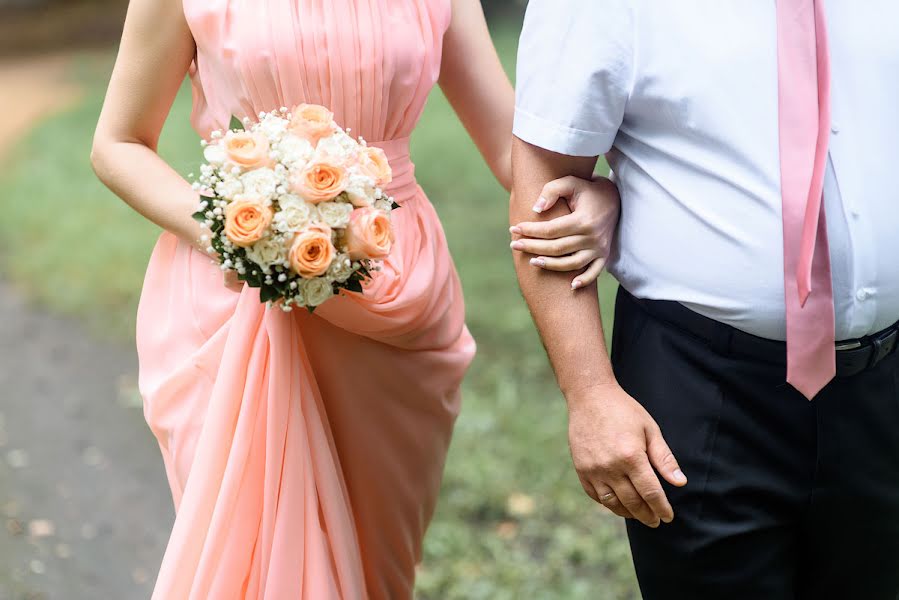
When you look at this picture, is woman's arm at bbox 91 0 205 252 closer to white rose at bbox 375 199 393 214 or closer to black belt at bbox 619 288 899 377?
white rose at bbox 375 199 393 214

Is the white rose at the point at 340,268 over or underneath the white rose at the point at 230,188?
underneath

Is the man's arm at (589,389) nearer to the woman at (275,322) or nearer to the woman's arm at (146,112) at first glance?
the woman at (275,322)

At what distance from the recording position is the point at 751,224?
2322mm

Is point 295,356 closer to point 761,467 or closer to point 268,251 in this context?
point 268,251

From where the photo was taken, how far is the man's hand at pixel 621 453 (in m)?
2.36

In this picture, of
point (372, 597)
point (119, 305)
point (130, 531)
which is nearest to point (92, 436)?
point (130, 531)

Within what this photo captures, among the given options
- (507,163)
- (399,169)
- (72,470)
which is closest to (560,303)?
(399,169)

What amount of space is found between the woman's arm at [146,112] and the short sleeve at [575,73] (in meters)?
0.95

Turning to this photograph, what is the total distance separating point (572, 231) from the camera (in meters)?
2.47

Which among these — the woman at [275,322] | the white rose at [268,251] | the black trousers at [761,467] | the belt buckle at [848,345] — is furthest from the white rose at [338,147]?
the belt buckle at [848,345]

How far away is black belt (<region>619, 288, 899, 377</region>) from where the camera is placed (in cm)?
239

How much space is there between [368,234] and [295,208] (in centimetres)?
16

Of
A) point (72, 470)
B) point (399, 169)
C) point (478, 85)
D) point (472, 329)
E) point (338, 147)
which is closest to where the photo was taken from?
point (338, 147)

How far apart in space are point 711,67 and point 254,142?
971mm
